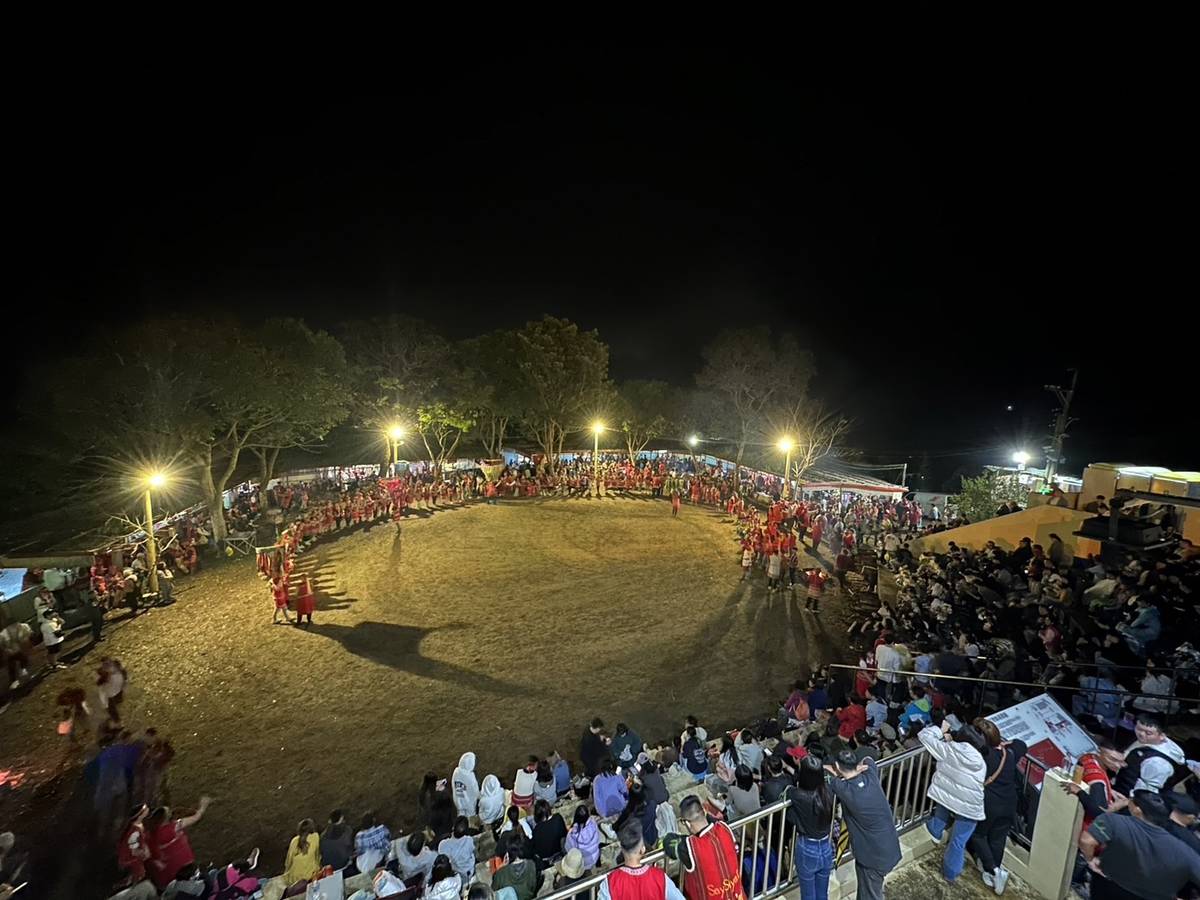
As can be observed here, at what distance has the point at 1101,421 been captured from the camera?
61.9 m

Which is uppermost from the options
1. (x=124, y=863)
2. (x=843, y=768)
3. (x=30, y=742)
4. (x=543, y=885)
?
(x=843, y=768)

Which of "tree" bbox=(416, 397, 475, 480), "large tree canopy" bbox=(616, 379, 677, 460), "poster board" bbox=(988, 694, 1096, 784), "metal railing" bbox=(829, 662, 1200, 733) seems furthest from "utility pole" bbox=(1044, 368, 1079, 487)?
"tree" bbox=(416, 397, 475, 480)

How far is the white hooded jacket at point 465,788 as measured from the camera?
6273mm

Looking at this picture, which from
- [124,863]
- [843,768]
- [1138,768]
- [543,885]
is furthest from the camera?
[124,863]

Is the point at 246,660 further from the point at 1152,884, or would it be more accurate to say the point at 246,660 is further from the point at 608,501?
the point at 608,501

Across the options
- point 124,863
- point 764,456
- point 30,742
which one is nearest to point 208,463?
point 30,742

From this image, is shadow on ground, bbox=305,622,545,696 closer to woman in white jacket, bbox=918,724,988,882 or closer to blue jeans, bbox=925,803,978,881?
blue jeans, bbox=925,803,978,881

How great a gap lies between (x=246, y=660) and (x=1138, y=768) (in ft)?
43.4

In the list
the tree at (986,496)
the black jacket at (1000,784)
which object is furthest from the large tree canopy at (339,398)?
the black jacket at (1000,784)

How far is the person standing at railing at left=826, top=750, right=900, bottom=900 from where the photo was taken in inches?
149

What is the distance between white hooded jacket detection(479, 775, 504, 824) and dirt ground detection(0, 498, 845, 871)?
1232 mm

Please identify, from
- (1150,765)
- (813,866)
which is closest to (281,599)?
(813,866)

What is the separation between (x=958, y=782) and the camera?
4.30m

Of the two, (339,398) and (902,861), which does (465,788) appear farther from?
(339,398)
